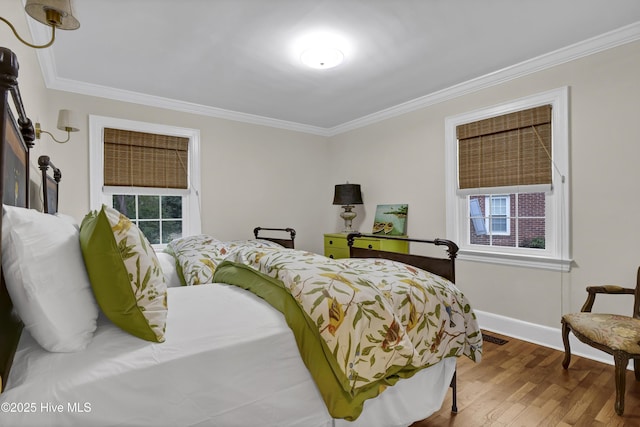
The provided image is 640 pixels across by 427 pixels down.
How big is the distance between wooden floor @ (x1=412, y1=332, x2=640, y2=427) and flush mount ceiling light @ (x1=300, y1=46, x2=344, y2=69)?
8.22 ft

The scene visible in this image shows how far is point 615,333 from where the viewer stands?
1.97 metres

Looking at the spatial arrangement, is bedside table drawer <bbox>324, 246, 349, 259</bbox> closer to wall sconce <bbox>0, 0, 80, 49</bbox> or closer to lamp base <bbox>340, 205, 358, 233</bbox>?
lamp base <bbox>340, 205, 358, 233</bbox>

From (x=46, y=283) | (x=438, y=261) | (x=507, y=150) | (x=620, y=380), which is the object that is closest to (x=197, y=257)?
→ (x=46, y=283)

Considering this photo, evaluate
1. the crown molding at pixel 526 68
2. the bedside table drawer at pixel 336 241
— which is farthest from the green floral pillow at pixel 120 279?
the crown molding at pixel 526 68

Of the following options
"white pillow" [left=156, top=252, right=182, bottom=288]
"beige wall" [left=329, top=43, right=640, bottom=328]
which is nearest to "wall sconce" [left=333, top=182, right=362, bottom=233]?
"beige wall" [left=329, top=43, right=640, bottom=328]

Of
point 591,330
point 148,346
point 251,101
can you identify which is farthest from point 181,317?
point 251,101

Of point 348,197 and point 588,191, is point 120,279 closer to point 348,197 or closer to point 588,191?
point 588,191

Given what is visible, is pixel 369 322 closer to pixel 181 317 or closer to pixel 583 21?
pixel 181 317

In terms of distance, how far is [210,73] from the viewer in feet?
9.72

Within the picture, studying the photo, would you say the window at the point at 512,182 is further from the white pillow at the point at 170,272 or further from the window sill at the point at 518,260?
the white pillow at the point at 170,272

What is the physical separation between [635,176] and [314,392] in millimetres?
2720

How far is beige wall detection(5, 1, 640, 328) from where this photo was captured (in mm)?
2439

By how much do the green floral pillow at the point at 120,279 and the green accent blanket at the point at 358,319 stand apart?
0.48 m

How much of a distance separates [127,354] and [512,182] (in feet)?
10.4
